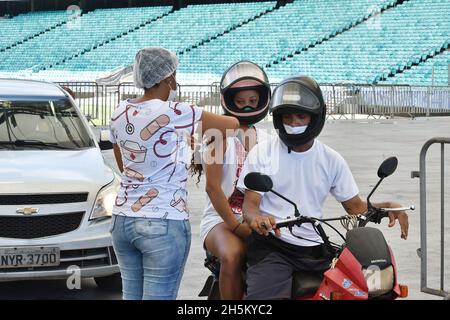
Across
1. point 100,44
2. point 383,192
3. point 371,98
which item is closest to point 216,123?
point 383,192

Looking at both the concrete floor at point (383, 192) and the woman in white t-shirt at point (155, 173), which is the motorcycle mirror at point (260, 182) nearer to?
the woman in white t-shirt at point (155, 173)

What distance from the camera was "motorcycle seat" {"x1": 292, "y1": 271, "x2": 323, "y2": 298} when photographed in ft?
13.0

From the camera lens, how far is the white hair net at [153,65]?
167 inches

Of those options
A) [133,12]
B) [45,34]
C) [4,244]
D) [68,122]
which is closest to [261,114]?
[4,244]

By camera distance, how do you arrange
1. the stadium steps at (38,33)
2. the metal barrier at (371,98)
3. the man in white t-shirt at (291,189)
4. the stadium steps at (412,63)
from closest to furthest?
1. the man in white t-shirt at (291,189)
2. the metal barrier at (371,98)
3. the stadium steps at (412,63)
4. the stadium steps at (38,33)

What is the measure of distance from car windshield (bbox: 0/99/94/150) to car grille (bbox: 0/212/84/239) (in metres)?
1.14

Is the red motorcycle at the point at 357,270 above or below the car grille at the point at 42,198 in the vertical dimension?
above

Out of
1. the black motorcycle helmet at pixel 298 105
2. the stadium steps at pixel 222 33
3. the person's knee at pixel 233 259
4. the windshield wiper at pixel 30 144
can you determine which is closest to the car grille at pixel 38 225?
the windshield wiper at pixel 30 144

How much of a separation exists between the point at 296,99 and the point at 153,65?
0.68 meters

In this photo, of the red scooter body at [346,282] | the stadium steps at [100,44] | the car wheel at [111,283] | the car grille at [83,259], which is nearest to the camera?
the red scooter body at [346,282]

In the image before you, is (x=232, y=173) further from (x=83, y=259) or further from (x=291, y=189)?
(x=83, y=259)

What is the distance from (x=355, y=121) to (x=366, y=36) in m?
10.8

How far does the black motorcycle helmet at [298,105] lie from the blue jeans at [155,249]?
63 centimetres
